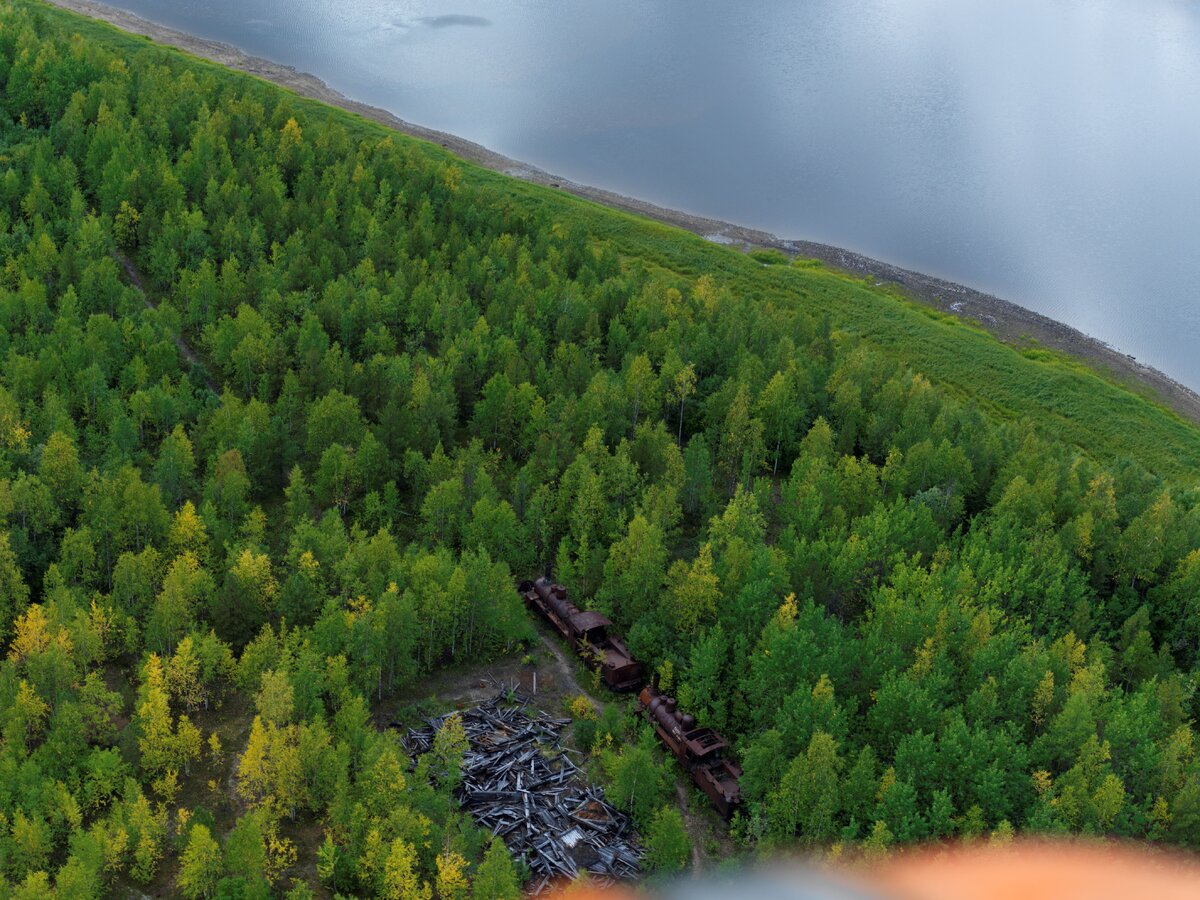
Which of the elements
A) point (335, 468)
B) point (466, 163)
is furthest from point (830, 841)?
point (466, 163)

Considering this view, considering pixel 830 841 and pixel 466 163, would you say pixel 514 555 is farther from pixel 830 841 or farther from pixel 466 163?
pixel 466 163

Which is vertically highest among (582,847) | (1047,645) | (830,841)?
(1047,645)

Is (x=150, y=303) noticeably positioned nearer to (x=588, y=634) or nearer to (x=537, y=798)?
(x=588, y=634)

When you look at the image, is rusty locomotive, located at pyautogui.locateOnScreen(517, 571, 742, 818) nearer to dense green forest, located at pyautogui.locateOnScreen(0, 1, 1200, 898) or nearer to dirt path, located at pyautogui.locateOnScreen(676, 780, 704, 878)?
dirt path, located at pyautogui.locateOnScreen(676, 780, 704, 878)

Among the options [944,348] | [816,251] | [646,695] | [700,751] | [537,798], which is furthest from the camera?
[816,251]

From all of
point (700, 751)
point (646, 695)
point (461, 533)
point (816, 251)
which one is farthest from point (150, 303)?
point (816, 251)

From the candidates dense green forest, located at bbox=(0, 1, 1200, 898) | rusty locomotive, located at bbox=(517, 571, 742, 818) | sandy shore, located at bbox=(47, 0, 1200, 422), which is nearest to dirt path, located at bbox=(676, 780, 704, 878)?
rusty locomotive, located at bbox=(517, 571, 742, 818)

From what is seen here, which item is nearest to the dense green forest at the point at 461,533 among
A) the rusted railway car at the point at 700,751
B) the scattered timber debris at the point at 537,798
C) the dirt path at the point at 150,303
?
the dirt path at the point at 150,303
